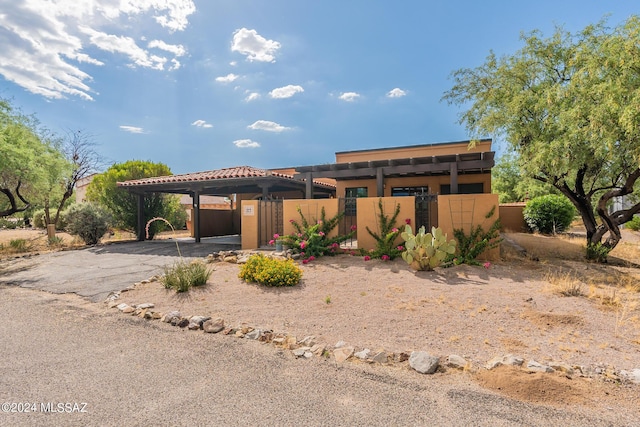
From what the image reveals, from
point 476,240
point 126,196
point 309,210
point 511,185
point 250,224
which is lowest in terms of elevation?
point 476,240

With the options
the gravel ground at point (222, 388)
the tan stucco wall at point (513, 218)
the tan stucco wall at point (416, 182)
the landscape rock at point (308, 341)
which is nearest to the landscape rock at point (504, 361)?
the gravel ground at point (222, 388)

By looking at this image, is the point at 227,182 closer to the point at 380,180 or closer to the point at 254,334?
the point at 380,180

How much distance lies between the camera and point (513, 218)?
2044 centimetres

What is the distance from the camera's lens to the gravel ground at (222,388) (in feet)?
8.59

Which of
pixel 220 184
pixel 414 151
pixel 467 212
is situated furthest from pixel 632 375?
pixel 414 151

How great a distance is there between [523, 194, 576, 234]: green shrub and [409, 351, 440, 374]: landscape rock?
1820cm

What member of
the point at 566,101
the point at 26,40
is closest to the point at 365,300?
the point at 566,101

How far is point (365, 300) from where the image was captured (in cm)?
579

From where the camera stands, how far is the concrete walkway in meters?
7.44

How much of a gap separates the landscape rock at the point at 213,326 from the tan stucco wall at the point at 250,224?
6757mm

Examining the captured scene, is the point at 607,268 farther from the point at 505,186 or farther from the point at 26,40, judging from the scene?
the point at 505,186

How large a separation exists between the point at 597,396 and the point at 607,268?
7.95 metres

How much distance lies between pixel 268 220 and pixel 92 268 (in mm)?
5712

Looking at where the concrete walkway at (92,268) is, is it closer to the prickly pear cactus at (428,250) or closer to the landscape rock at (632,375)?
the prickly pear cactus at (428,250)
